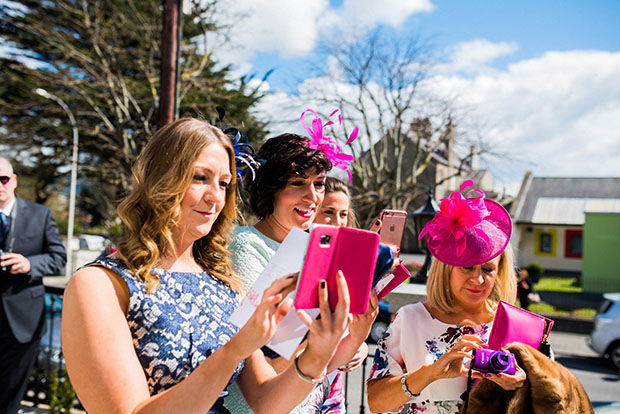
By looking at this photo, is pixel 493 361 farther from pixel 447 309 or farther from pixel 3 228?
pixel 3 228

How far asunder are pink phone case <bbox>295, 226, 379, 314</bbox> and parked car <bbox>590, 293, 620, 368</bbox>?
10.4 meters

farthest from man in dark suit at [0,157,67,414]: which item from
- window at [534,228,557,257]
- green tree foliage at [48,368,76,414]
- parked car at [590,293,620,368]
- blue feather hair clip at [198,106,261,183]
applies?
window at [534,228,557,257]

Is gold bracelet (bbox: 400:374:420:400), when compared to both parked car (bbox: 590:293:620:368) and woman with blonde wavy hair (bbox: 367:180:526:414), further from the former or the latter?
parked car (bbox: 590:293:620:368)

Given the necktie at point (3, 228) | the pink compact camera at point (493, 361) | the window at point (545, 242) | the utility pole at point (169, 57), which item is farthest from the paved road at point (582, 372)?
the window at point (545, 242)

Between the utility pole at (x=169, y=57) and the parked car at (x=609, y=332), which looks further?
the parked car at (x=609, y=332)

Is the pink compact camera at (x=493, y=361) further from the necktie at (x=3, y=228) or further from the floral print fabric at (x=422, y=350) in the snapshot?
the necktie at (x=3, y=228)

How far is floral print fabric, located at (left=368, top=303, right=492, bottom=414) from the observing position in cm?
204

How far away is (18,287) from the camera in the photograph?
145 inches

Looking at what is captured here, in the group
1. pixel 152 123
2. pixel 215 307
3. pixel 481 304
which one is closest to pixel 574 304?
pixel 152 123

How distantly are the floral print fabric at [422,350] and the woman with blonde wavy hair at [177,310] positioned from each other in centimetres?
75

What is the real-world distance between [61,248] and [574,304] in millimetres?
18978

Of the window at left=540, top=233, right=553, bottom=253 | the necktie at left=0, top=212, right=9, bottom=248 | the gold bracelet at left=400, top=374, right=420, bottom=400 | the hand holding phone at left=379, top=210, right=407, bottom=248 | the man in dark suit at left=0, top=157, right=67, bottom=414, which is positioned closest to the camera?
the hand holding phone at left=379, top=210, right=407, bottom=248

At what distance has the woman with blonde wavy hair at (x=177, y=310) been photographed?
1235 millimetres

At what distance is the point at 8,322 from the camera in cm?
358
